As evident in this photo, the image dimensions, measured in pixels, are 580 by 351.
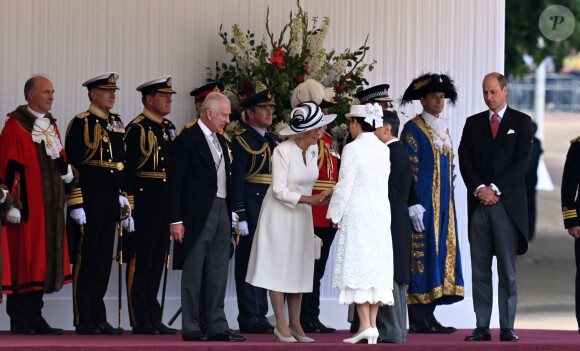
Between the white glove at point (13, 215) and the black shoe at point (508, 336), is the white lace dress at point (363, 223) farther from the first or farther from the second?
the white glove at point (13, 215)

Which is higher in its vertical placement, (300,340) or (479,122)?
(479,122)

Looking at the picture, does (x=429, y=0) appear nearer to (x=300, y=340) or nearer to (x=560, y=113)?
(x=300, y=340)

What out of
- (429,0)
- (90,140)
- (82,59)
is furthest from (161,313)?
(429,0)

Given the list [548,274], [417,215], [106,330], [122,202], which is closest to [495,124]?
[417,215]

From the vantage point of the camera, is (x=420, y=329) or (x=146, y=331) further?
(x=420, y=329)

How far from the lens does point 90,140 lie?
9.81 meters

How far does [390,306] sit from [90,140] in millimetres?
2440

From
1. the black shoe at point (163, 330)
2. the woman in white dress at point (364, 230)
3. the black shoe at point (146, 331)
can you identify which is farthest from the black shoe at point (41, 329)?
the woman in white dress at point (364, 230)

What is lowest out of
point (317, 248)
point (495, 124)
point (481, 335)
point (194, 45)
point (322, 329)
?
point (322, 329)

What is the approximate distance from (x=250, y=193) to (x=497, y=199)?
1.88 m

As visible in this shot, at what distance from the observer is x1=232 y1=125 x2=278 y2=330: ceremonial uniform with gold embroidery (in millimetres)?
10156

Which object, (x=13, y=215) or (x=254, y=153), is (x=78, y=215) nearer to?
(x=13, y=215)

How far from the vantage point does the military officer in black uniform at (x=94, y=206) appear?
9789 mm

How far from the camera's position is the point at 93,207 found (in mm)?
9828
